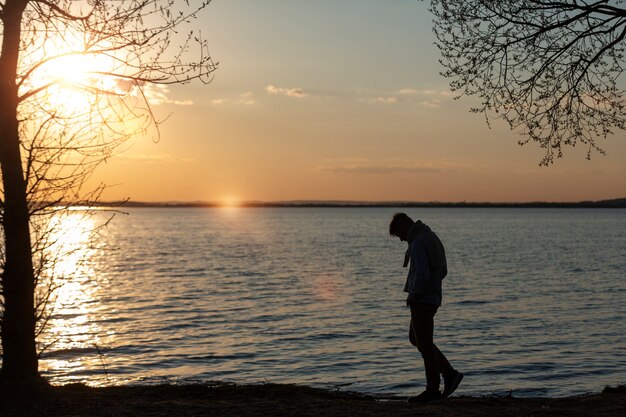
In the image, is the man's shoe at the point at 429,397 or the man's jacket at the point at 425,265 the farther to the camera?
the man's shoe at the point at 429,397

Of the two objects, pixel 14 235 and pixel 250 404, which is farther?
pixel 14 235

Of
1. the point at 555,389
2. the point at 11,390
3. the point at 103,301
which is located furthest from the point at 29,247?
the point at 103,301

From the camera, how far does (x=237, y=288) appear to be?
39.3 metres

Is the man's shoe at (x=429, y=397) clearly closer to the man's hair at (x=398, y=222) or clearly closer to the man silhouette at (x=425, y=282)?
the man silhouette at (x=425, y=282)

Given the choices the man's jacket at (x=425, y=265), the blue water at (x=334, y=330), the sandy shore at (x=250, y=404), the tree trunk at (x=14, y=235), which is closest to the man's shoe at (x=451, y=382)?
the sandy shore at (x=250, y=404)

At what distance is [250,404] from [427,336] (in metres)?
2.51

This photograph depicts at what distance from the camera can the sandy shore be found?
30.4 ft

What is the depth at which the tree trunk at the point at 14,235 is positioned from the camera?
35.0 ft

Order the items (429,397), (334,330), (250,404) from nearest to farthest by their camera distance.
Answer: (250,404), (429,397), (334,330)

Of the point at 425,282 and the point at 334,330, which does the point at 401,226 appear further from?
the point at 334,330

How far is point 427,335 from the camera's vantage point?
9914 mm

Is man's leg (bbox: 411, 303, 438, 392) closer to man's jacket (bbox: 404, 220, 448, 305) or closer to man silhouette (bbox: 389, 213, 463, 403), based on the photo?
man silhouette (bbox: 389, 213, 463, 403)

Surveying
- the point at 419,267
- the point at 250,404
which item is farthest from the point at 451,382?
the point at 250,404

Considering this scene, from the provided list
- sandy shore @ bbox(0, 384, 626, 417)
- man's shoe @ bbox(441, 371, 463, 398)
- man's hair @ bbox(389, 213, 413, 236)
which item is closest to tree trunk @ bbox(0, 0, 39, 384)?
sandy shore @ bbox(0, 384, 626, 417)
